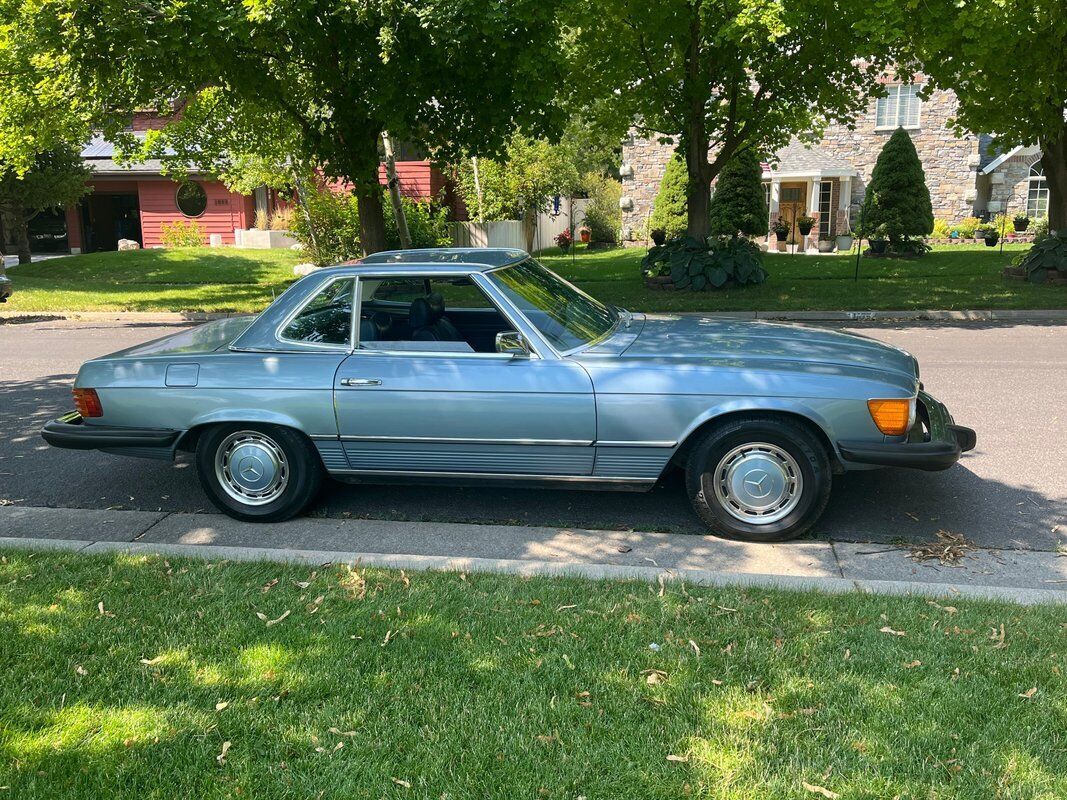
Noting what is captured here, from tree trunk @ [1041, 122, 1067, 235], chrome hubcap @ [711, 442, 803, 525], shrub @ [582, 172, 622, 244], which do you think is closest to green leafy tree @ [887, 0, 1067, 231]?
tree trunk @ [1041, 122, 1067, 235]

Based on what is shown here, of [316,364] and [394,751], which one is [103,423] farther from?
[394,751]

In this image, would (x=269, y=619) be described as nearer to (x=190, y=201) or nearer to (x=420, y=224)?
(x=420, y=224)

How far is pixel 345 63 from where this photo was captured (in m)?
14.3

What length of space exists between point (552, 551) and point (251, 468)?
1.90 m

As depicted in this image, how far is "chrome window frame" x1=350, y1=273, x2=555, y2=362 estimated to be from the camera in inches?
197

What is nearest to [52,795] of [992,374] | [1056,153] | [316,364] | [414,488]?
[316,364]

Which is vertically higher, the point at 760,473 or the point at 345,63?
the point at 345,63

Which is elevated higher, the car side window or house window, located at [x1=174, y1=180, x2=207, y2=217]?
house window, located at [x1=174, y1=180, x2=207, y2=217]

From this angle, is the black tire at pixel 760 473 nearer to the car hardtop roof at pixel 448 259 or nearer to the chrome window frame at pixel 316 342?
the car hardtop roof at pixel 448 259

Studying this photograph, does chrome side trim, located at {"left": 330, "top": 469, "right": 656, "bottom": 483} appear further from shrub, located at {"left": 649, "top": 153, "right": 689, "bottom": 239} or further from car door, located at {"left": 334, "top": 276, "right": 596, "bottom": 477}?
shrub, located at {"left": 649, "top": 153, "right": 689, "bottom": 239}

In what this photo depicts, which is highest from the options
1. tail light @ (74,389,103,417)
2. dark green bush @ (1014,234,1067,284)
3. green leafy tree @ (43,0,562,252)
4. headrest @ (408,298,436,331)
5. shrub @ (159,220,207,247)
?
green leafy tree @ (43,0,562,252)

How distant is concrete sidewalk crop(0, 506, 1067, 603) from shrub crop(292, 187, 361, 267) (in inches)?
764

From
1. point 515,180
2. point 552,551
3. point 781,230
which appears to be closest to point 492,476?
point 552,551

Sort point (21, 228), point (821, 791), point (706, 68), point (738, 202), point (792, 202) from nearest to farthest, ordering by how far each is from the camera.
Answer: point (821, 791), point (706, 68), point (21, 228), point (738, 202), point (792, 202)
